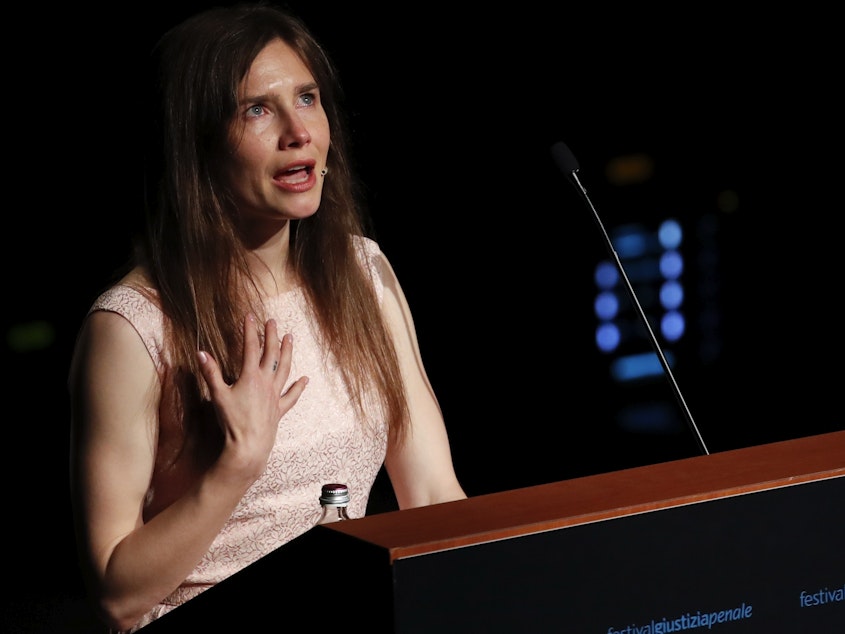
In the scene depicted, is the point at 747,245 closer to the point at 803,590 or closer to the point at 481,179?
the point at 481,179

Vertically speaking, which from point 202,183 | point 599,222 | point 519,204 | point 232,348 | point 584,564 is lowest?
point 584,564

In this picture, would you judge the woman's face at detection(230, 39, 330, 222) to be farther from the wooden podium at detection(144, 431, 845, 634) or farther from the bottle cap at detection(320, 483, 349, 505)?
the wooden podium at detection(144, 431, 845, 634)

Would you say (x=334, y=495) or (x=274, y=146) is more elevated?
(x=274, y=146)

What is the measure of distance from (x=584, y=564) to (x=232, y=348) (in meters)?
0.88

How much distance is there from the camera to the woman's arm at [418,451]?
79.8 inches

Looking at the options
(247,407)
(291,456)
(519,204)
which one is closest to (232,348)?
(291,456)

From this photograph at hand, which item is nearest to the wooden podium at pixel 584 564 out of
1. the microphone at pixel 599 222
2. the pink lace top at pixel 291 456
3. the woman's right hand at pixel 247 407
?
the woman's right hand at pixel 247 407

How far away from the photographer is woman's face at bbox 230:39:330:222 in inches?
71.3

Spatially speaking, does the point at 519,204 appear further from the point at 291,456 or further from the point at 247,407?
the point at 247,407

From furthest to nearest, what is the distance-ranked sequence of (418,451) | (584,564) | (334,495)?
(418,451) < (334,495) < (584,564)

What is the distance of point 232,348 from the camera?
1826 mm

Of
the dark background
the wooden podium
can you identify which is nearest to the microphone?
the wooden podium

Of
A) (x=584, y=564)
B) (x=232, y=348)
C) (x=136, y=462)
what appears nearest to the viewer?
(x=584, y=564)

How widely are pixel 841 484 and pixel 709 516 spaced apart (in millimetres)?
164
